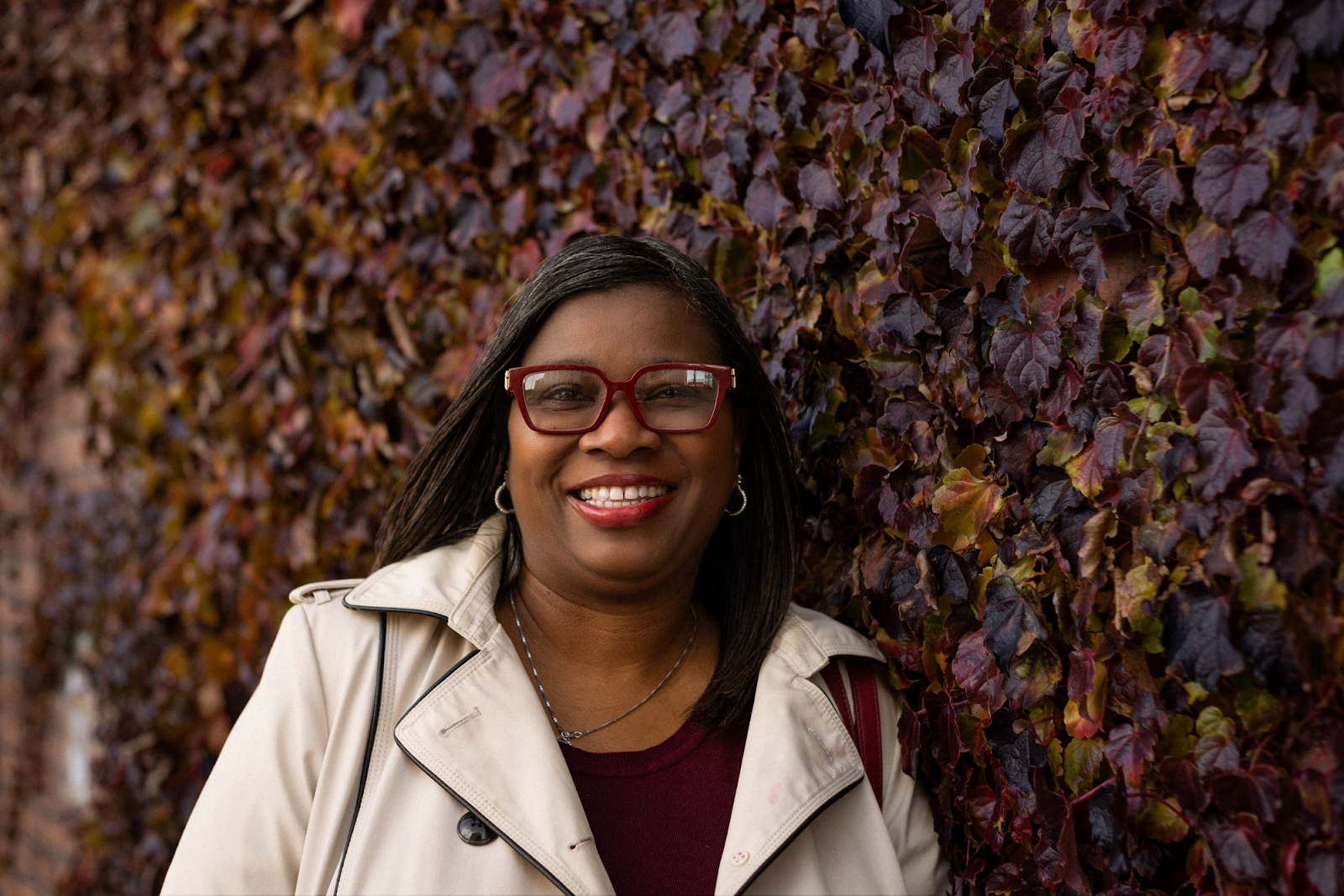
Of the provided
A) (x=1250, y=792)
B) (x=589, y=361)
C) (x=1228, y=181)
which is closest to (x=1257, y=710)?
(x=1250, y=792)

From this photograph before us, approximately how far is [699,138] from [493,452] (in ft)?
2.56

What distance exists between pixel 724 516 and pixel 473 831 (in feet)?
2.71

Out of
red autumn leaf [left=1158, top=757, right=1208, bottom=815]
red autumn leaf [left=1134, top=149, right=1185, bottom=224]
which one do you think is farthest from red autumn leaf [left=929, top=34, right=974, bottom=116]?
red autumn leaf [left=1158, top=757, right=1208, bottom=815]

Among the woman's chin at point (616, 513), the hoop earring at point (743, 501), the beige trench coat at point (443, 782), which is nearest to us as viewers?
the beige trench coat at point (443, 782)

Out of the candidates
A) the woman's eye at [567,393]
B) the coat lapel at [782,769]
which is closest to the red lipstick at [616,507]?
the woman's eye at [567,393]

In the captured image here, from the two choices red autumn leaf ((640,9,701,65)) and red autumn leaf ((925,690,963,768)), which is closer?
red autumn leaf ((925,690,963,768))

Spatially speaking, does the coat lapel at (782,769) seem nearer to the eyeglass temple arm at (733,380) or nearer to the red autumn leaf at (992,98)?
the eyeglass temple arm at (733,380)

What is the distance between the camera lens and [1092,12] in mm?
1606

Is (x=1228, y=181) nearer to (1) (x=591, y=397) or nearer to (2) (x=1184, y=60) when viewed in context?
(2) (x=1184, y=60)

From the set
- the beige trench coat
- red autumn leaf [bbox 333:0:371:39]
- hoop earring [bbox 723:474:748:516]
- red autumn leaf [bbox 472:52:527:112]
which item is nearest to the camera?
the beige trench coat

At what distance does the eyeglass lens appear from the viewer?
192cm

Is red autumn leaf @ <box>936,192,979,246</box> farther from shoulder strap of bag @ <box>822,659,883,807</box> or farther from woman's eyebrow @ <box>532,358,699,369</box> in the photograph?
shoulder strap of bag @ <box>822,659,883,807</box>

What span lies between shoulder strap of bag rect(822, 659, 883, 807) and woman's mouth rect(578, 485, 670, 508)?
487 millimetres

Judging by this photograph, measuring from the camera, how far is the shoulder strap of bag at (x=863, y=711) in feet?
6.59
